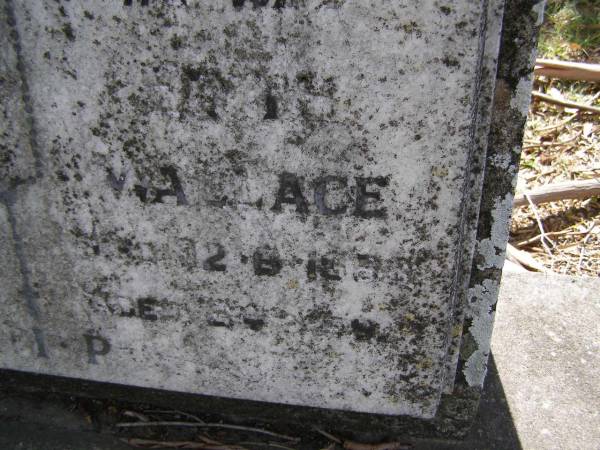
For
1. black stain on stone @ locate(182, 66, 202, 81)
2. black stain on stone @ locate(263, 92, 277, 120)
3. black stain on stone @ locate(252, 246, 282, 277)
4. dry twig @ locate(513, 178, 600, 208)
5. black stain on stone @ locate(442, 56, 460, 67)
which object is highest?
black stain on stone @ locate(442, 56, 460, 67)

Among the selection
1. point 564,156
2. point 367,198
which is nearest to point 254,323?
point 367,198

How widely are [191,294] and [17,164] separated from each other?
19.4 inches

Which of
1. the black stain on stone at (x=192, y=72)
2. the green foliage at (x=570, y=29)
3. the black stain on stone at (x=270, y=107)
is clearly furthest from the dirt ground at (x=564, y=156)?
the black stain on stone at (x=192, y=72)

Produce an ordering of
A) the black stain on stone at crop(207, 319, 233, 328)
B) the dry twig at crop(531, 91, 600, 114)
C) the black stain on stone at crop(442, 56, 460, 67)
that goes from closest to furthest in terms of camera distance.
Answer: the black stain on stone at crop(442, 56, 460, 67) → the black stain on stone at crop(207, 319, 233, 328) → the dry twig at crop(531, 91, 600, 114)

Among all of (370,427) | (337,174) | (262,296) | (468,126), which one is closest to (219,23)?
(337,174)

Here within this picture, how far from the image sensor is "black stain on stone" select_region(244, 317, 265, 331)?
4.29ft

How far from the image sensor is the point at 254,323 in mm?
1314

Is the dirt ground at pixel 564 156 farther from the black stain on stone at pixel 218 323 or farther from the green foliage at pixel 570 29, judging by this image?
the black stain on stone at pixel 218 323

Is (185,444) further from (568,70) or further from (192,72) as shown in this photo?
(568,70)

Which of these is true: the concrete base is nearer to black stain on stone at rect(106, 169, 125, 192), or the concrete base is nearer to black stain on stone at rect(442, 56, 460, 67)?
black stain on stone at rect(106, 169, 125, 192)

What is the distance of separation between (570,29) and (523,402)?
2552 millimetres

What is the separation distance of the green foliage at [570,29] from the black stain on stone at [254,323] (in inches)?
104

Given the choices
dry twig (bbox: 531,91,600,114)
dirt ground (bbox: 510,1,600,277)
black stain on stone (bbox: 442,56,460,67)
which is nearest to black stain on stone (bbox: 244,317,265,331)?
black stain on stone (bbox: 442,56,460,67)

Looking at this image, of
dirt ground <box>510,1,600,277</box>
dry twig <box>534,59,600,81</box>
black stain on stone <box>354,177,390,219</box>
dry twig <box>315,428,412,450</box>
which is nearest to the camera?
black stain on stone <box>354,177,390,219</box>
